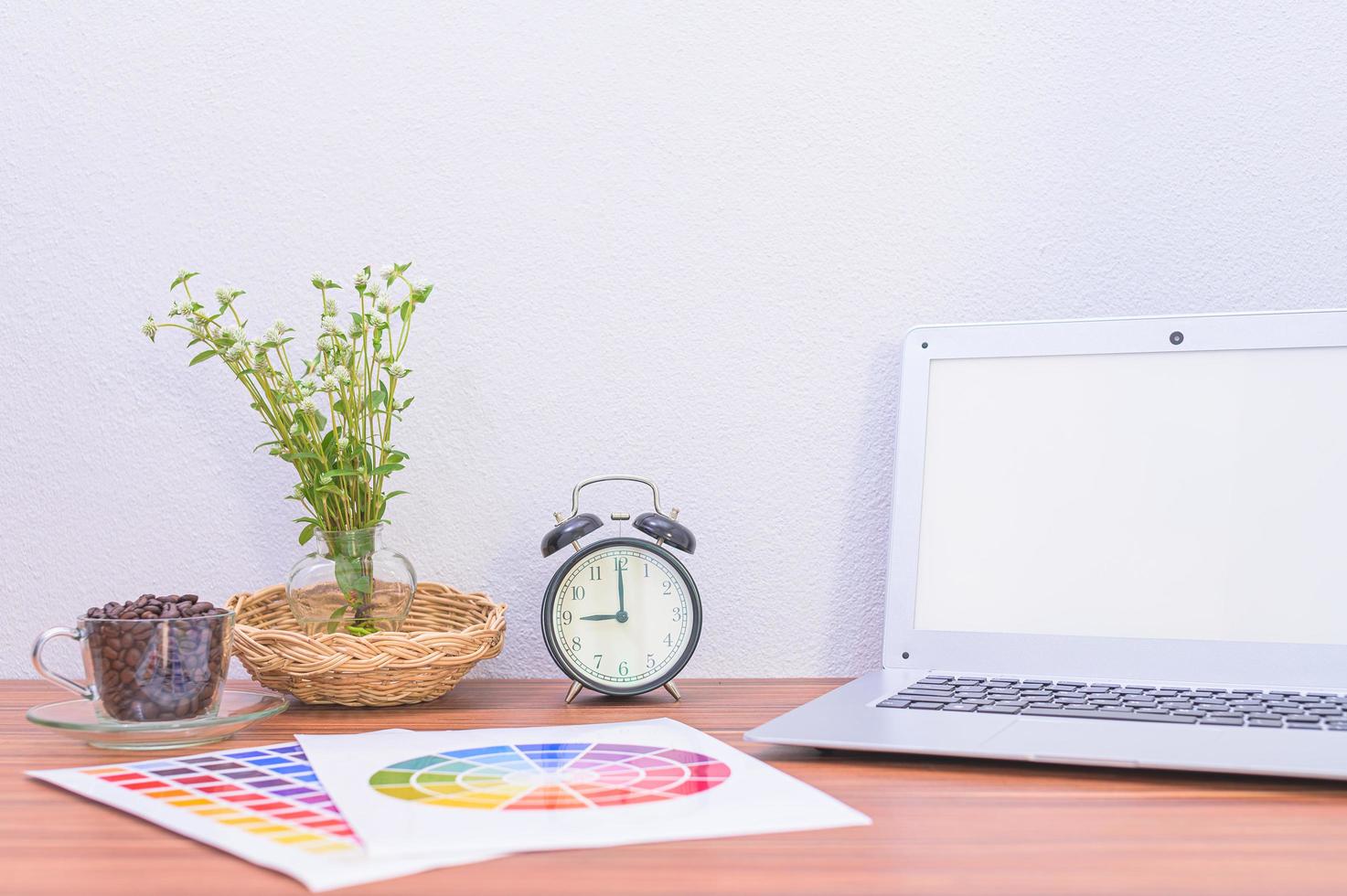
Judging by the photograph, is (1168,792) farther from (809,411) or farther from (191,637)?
(191,637)

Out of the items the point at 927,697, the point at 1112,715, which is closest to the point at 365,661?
the point at 927,697

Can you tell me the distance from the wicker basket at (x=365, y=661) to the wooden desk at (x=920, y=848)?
0.57ft

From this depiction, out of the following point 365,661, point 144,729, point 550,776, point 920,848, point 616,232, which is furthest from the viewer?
point 616,232

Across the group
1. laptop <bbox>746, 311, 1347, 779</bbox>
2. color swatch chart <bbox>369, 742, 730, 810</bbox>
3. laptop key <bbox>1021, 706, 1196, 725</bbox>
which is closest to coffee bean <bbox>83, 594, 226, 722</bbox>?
color swatch chart <bbox>369, 742, 730, 810</bbox>

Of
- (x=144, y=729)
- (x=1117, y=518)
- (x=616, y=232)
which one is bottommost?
(x=144, y=729)

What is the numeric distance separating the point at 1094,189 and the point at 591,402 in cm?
54

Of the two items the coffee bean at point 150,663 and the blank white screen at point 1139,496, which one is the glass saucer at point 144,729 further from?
the blank white screen at point 1139,496

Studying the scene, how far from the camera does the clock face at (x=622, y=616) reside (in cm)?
90

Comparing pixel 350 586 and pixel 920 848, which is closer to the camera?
pixel 920 848

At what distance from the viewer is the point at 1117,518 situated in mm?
886

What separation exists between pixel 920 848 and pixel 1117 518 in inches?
19.0

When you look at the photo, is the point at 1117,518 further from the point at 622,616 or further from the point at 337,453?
the point at 337,453

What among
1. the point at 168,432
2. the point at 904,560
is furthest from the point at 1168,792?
the point at 168,432

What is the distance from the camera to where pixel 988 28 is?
1026 millimetres
